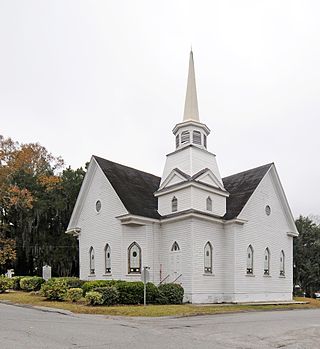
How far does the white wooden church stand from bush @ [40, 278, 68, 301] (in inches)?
164

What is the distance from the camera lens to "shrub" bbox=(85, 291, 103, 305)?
19828 millimetres

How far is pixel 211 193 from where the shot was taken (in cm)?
2703

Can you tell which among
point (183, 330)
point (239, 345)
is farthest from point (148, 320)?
point (239, 345)

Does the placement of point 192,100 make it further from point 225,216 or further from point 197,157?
point 225,216

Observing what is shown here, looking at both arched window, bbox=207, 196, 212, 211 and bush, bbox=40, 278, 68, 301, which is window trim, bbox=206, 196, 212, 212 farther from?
bush, bbox=40, 278, 68, 301

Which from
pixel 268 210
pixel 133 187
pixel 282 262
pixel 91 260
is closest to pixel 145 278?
pixel 133 187

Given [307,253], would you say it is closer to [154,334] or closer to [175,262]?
[175,262]

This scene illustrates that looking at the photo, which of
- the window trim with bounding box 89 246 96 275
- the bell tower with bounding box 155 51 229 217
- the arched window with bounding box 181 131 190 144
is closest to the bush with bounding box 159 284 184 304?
the bell tower with bounding box 155 51 229 217

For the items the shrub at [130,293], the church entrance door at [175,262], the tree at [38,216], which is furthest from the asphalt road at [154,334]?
the tree at [38,216]

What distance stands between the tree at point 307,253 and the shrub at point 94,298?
37.4 metres

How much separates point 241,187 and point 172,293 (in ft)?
34.1

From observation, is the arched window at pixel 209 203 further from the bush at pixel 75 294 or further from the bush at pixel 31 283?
the bush at pixel 31 283

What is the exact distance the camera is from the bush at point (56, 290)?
2256 cm

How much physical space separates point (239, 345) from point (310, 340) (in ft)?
8.50
